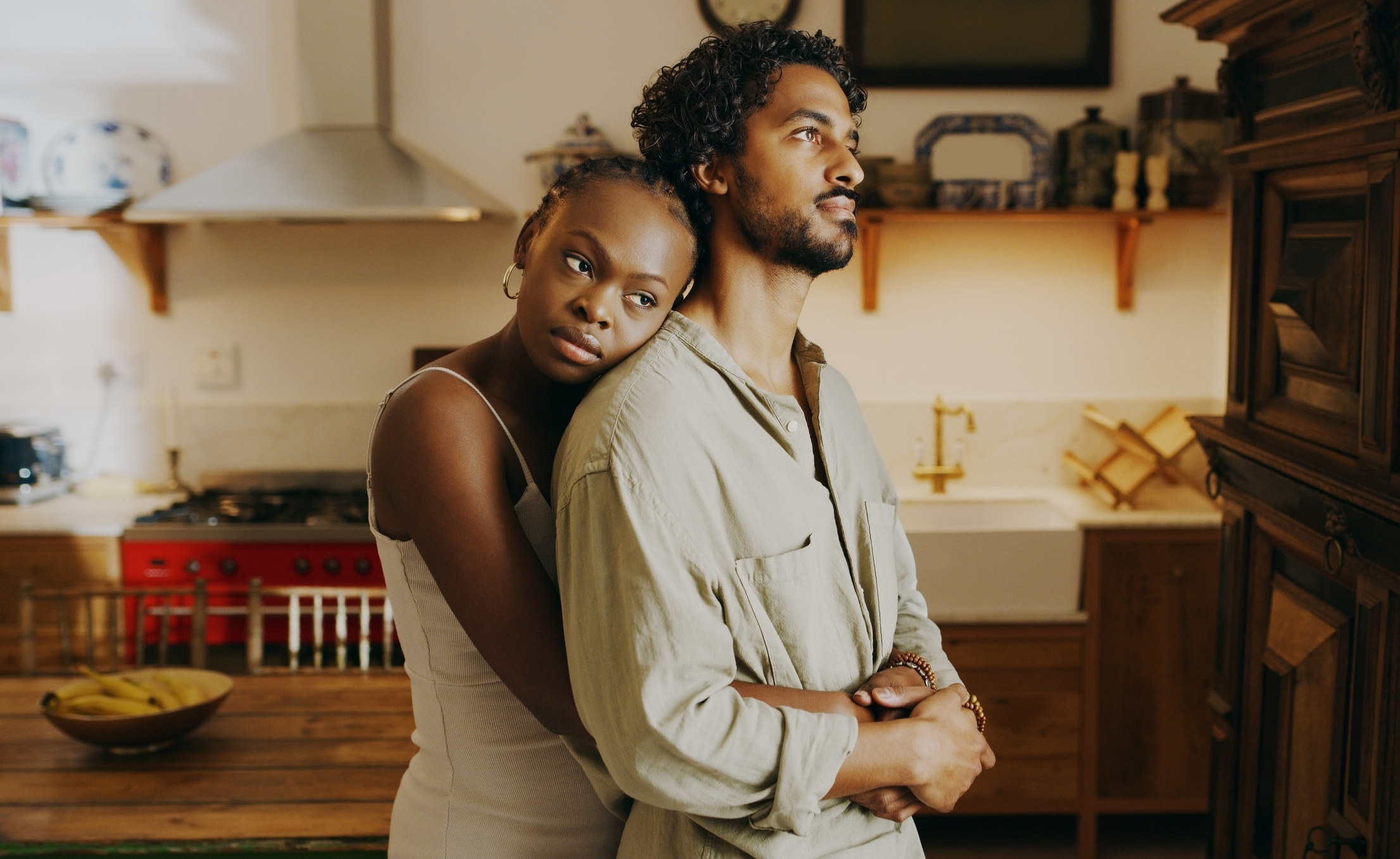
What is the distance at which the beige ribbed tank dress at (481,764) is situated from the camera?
4.00ft

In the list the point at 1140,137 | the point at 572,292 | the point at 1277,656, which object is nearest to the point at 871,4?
the point at 1140,137

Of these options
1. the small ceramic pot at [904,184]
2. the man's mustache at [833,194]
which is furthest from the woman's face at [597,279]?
the small ceramic pot at [904,184]

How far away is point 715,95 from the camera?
1.19 metres

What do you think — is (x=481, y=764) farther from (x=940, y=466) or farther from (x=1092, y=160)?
(x=1092, y=160)

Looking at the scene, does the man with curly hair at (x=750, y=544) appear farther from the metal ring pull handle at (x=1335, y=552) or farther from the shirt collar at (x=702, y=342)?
the metal ring pull handle at (x=1335, y=552)

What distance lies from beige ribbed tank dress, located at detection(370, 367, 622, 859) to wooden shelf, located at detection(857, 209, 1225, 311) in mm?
2286

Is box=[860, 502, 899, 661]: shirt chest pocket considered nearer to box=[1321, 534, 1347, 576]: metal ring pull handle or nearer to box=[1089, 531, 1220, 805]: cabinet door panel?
box=[1321, 534, 1347, 576]: metal ring pull handle

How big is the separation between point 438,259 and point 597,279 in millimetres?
2699

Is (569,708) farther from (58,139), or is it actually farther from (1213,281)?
(58,139)

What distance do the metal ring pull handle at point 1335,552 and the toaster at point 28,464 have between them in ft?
11.3

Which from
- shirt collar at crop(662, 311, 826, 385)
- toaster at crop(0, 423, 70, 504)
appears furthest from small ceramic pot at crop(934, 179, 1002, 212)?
toaster at crop(0, 423, 70, 504)

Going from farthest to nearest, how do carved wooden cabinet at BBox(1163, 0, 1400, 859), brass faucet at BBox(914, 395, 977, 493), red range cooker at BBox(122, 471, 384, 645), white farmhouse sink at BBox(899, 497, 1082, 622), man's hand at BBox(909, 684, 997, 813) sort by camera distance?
brass faucet at BBox(914, 395, 977, 493)
red range cooker at BBox(122, 471, 384, 645)
white farmhouse sink at BBox(899, 497, 1082, 622)
carved wooden cabinet at BBox(1163, 0, 1400, 859)
man's hand at BBox(909, 684, 997, 813)

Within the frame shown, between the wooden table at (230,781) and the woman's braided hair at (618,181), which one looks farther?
the wooden table at (230,781)

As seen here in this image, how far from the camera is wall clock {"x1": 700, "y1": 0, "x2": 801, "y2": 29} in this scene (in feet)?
11.4
